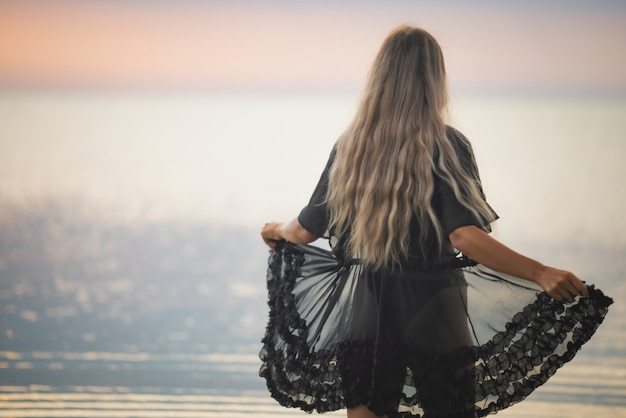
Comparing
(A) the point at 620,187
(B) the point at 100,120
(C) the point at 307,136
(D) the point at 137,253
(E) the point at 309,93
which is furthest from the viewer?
(B) the point at 100,120

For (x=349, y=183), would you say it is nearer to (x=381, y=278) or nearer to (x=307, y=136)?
(x=381, y=278)

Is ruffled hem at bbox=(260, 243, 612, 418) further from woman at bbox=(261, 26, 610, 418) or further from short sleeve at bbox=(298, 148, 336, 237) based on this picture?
short sleeve at bbox=(298, 148, 336, 237)

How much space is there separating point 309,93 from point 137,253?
3772 mm

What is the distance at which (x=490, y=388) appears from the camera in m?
2.18

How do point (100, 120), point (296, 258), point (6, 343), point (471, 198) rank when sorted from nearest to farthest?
1. point (471, 198)
2. point (296, 258)
3. point (6, 343)
4. point (100, 120)

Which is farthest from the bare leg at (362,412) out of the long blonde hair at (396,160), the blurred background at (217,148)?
the blurred background at (217,148)

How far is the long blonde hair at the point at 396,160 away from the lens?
2.10 metres

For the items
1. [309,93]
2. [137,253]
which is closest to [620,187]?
[309,93]

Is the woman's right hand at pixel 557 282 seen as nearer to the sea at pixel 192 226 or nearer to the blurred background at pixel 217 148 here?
the sea at pixel 192 226

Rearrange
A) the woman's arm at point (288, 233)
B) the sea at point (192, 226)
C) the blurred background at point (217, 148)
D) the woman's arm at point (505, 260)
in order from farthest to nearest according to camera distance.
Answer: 1. the blurred background at point (217, 148)
2. the sea at point (192, 226)
3. the woman's arm at point (288, 233)
4. the woman's arm at point (505, 260)

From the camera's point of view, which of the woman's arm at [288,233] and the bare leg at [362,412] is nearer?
the bare leg at [362,412]

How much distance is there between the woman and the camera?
82.7 inches

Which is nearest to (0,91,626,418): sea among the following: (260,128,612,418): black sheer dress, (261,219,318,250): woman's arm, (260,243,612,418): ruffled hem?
(261,219,318,250): woman's arm

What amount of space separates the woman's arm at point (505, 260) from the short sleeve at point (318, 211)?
0.33m
